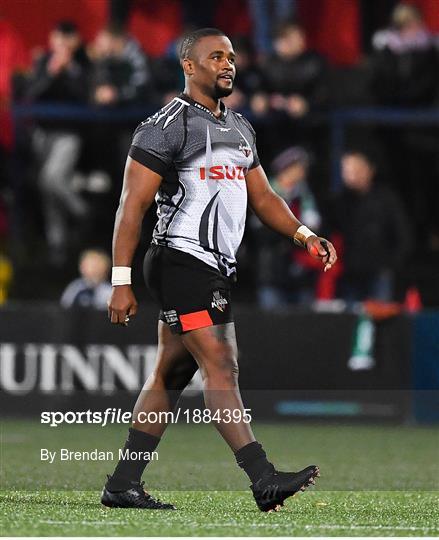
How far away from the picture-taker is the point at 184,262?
7406 mm

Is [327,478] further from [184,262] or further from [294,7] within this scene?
[294,7]

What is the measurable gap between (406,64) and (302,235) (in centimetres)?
872

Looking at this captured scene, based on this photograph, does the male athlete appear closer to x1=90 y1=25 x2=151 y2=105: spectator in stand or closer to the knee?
the knee

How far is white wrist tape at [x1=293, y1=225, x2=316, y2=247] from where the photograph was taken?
759 cm

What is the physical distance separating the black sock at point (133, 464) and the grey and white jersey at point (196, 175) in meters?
0.89

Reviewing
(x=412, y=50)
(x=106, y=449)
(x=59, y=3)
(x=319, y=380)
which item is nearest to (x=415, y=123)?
(x=412, y=50)

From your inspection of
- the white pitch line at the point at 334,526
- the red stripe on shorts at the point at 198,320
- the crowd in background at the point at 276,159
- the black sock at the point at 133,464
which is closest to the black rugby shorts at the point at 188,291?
the red stripe on shorts at the point at 198,320

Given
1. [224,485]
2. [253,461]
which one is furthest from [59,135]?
[253,461]

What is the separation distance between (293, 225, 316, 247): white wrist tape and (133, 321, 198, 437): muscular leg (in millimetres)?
766

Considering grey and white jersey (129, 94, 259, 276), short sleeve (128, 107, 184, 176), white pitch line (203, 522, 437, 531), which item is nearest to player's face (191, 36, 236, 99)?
grey and white jersey (129, 94, 259, 276)

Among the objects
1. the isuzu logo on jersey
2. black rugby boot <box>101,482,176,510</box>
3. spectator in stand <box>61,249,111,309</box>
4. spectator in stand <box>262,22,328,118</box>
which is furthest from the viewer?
spectator in stand <box>262,22,328,118</box>

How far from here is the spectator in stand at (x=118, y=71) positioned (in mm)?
15828

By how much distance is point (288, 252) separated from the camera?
15.2m

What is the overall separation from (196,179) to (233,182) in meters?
0.19
